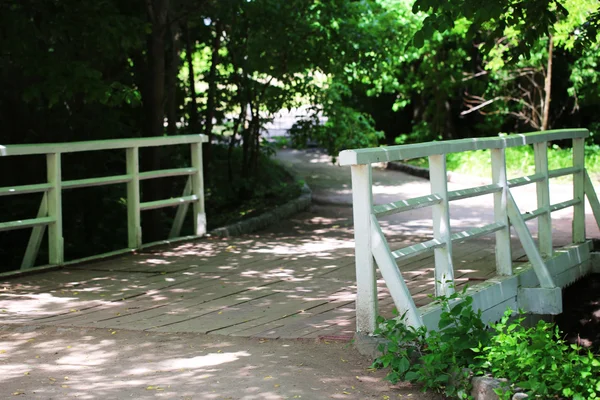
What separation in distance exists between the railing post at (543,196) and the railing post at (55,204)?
14.2 ft

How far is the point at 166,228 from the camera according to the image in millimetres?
13656

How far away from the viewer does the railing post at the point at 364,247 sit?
18.2 feet

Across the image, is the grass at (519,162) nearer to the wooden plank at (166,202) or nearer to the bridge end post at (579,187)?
the bridge end post at (579,187)

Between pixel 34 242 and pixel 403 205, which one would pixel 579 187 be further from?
pixel 34 242

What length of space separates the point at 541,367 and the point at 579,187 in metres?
5.43

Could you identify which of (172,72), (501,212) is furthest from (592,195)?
(172,72)

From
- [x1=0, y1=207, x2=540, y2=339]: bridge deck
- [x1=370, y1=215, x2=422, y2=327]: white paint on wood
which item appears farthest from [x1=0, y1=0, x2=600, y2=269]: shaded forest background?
[x1=370, y1=215, x2=422, y2=327]: white paint on wood

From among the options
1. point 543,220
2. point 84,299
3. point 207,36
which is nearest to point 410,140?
point 207,36

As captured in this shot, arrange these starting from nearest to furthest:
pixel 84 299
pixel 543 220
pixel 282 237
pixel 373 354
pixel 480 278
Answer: pixel 373 354
pixel 84 299
pixel 480 278
pixel 543 220
pixel 282 237

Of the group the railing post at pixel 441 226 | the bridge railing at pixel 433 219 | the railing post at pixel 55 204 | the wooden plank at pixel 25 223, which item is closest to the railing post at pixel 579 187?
the bridge railing at pixel 433 219

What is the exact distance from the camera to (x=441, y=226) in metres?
6.29

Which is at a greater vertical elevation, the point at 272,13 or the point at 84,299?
the point at 272,13

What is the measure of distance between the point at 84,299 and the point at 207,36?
27.1 feet

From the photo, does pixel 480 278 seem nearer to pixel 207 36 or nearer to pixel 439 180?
pixel 439 180
